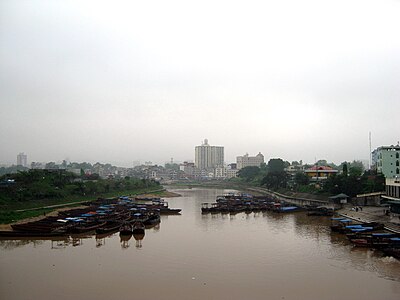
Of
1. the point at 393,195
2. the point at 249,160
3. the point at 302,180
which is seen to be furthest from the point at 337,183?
the point at 249,160

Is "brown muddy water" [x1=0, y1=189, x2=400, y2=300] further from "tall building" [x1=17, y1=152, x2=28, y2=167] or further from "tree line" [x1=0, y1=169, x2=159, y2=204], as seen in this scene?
"tall building" [x1=17, y1=152, x2=28, y2=167]

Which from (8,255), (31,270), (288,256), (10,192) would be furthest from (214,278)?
(10,192)

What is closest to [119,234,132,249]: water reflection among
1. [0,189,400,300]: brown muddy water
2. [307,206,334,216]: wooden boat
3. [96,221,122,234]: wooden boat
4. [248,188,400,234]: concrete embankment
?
[0,189,400,300]: brown muddy water

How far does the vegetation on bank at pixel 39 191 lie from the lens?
2968 centimetres

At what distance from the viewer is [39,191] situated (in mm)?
34562

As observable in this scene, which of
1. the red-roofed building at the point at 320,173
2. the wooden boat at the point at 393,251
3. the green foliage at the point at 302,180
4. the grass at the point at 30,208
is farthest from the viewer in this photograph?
the red-roofed building at the point at 320,173

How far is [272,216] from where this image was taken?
32156mm

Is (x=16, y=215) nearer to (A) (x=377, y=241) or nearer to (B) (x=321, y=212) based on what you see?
(A) (x=377, y=241)

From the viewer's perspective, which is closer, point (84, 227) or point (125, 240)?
point (125, 240)

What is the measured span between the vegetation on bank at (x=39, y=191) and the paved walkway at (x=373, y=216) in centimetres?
2341

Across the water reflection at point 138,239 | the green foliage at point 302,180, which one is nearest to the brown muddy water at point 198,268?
the water reflection at point 138,239

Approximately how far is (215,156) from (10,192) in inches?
5659

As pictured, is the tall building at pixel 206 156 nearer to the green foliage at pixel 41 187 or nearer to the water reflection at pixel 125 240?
the green foliage at pixel 41 187

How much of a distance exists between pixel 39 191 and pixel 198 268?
24537mm
